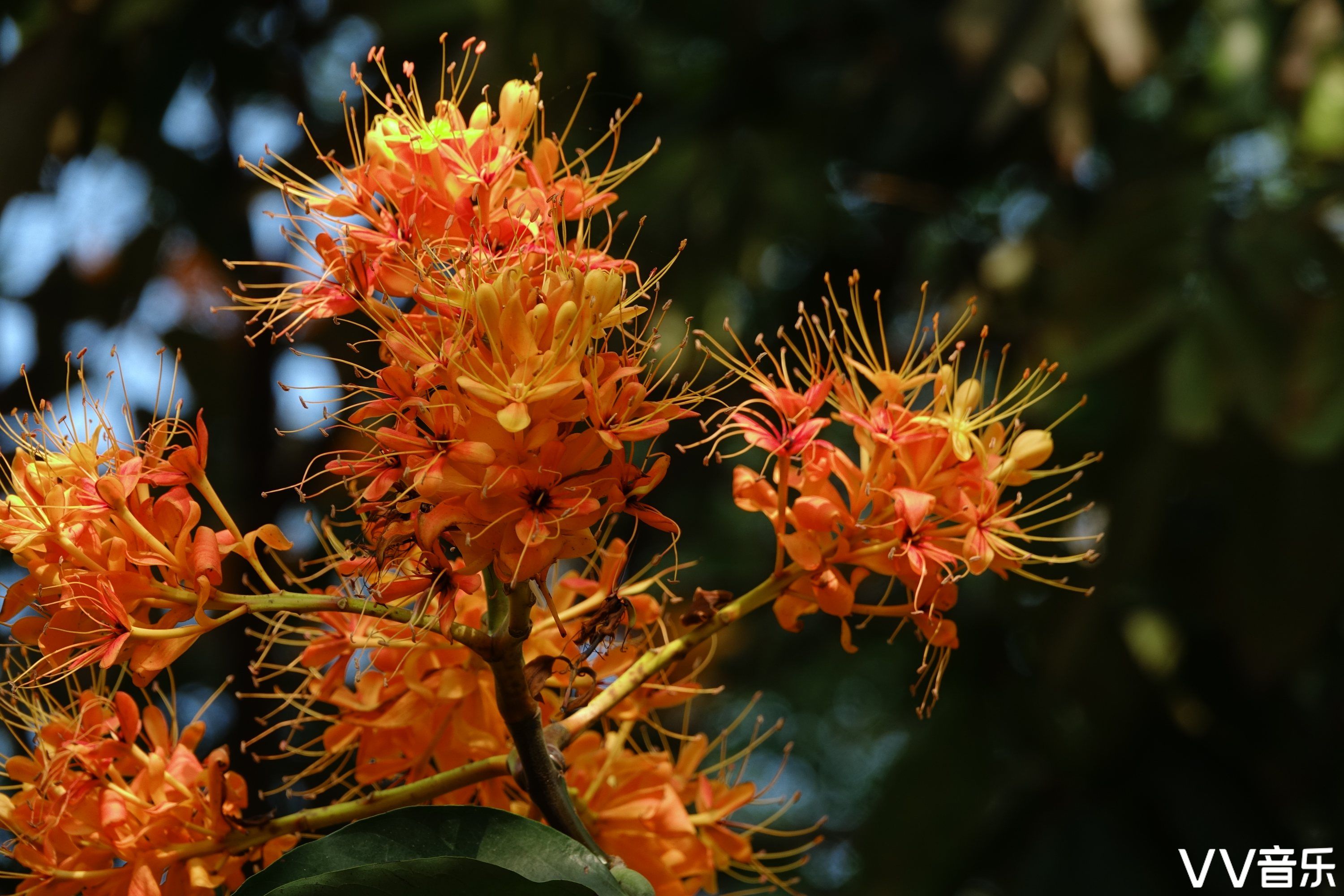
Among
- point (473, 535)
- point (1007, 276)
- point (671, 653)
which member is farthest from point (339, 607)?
point (1007, 276)

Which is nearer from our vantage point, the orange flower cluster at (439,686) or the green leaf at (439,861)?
the green leaf at (439,861)

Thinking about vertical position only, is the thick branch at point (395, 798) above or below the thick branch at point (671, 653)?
below

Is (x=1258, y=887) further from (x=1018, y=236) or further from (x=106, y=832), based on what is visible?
(x=106, y=832)

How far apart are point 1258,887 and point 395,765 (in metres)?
2.57

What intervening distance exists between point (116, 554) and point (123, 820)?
259mm

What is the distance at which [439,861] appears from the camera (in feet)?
3.00

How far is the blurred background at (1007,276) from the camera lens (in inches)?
106

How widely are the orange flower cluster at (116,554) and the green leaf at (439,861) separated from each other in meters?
0.21

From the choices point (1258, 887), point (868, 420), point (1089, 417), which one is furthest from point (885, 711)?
point (868, 420)

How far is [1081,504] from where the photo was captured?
3088 millimetres

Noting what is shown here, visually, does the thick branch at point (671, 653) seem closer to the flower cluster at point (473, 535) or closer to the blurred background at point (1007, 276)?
the flower cluster at point (473, 535)

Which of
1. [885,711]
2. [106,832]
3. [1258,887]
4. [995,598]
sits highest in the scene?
[885,711]

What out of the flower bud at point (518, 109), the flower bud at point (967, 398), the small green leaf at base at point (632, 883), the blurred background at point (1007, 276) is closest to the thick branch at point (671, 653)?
the small green leaf at base at point (632, 883)

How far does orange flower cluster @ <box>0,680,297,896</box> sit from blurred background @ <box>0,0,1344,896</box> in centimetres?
131
